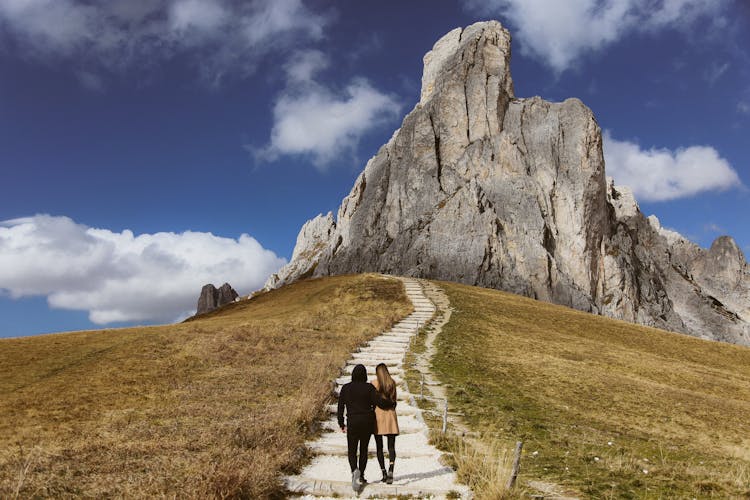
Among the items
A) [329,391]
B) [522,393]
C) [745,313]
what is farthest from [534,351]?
[745,313]

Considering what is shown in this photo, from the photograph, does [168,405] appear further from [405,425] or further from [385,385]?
[385,385]

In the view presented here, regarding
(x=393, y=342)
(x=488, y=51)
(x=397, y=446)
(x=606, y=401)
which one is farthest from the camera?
(x=488, y=51)

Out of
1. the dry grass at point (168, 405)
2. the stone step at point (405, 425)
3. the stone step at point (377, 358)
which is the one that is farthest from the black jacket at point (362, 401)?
the stone step at point (377, 358)

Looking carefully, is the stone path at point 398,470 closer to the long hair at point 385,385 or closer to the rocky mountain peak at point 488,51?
the long hair at point 385,385

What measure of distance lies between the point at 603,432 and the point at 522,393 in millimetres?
5368

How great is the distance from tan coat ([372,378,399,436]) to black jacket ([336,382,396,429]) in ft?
0.45

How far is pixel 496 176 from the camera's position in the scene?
105125 mm

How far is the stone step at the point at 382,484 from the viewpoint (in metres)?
9.27

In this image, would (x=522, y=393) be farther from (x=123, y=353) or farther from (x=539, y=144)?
(x=539, y=144)

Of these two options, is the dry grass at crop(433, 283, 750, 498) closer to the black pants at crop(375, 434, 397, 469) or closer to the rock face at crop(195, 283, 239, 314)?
the black pants at crop(375, 434, 397, 469)

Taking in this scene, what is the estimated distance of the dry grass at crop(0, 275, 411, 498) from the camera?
8.61 meters

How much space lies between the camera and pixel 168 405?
1650 cm

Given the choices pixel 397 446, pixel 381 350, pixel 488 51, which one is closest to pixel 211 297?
pixel 488 51

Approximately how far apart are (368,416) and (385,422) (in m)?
0.46
